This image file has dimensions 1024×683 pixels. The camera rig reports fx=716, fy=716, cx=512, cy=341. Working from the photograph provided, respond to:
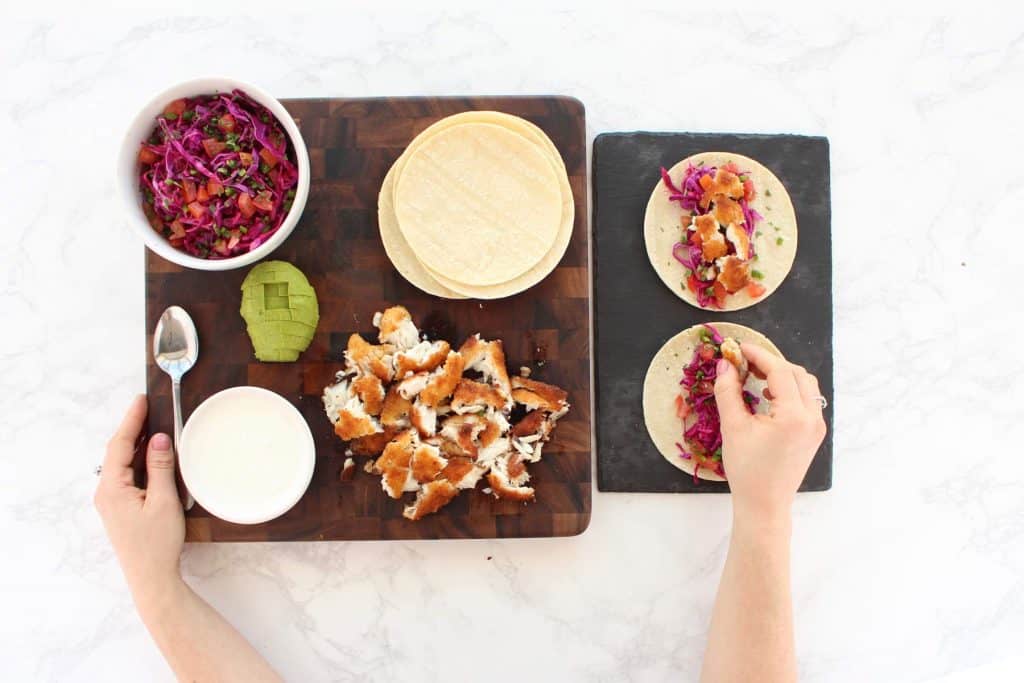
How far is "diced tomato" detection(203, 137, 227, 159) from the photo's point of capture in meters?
2.64

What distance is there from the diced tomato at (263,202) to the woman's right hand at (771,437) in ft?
6.18

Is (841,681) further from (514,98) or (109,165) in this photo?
(109,165)

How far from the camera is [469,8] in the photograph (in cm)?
324

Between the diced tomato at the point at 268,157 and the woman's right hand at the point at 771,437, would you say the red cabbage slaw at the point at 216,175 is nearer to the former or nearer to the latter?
the diced tomato at the point at 268,157

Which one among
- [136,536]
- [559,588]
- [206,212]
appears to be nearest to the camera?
[206,212]

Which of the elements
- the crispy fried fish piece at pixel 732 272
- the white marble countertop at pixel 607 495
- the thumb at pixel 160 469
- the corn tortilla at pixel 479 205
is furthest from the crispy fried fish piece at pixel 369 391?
the crispy fried fish piece at pixel 732 272

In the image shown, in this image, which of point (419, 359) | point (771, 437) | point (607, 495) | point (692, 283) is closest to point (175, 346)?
point (419, 359)

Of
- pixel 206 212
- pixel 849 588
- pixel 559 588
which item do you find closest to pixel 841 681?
pixel 849 588

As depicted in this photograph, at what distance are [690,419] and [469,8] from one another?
2.08 meters

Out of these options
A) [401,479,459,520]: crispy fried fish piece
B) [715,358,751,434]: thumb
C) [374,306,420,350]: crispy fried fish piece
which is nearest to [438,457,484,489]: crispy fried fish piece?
[401,479,459,520]: crispy fried fish piece

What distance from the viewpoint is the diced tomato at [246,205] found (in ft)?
8.70

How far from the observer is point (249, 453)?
2826 mm

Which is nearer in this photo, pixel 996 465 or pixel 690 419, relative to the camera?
pixel 690 419

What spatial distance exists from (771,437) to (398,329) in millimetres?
1508
